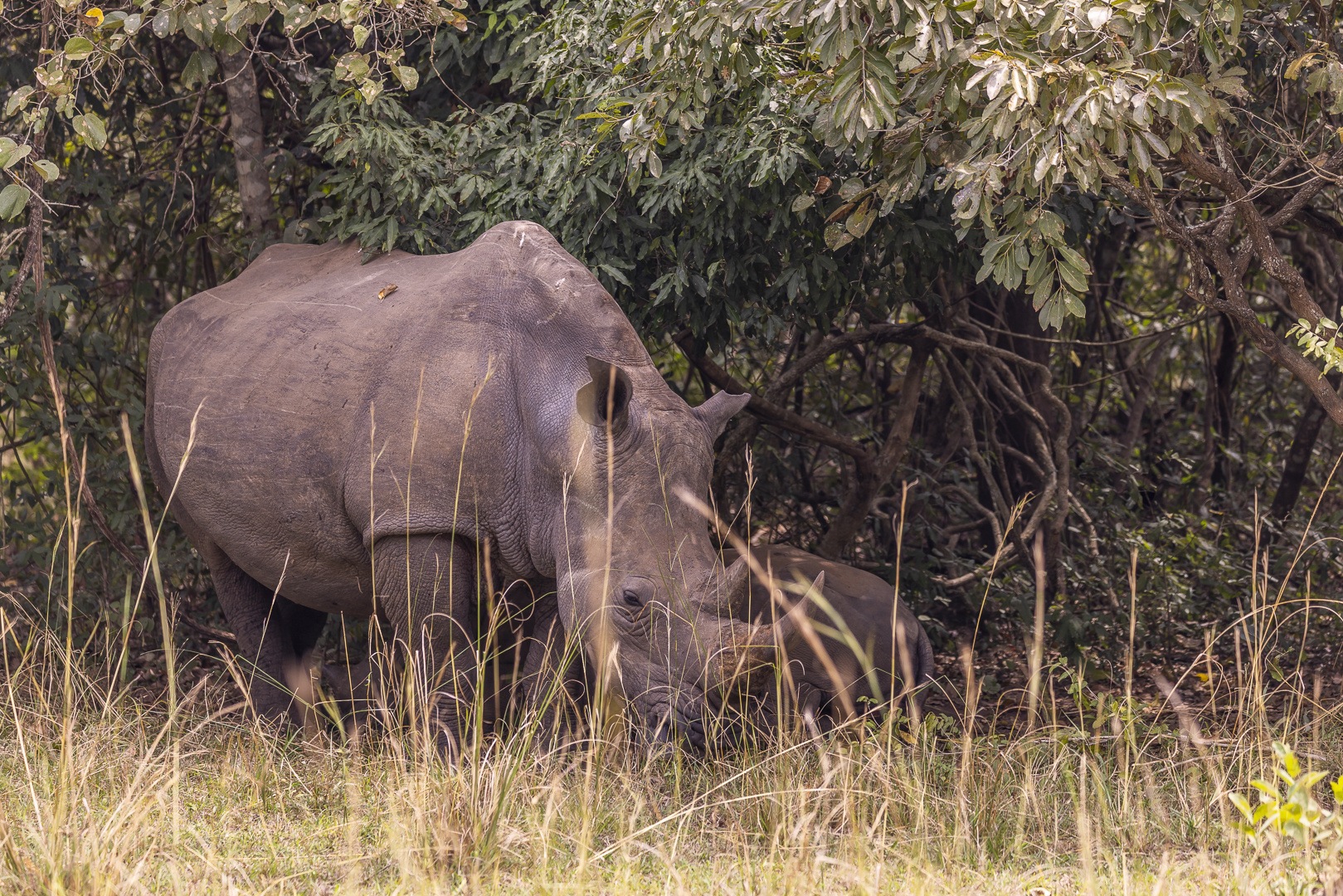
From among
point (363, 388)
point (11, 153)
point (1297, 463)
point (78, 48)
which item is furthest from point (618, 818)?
point (1297, 463)

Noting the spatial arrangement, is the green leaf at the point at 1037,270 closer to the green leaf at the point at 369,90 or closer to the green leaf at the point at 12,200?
the green leaf at the point at 369,90

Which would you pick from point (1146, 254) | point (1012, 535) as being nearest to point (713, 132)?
point (1012, 535)

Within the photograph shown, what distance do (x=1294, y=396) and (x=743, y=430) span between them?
4.92m

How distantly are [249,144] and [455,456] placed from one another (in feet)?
7.94

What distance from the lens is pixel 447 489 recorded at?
4785 millimetres

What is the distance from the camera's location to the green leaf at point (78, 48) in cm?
452

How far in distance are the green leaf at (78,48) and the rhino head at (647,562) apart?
2.04 m

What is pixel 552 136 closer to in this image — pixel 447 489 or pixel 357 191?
pixel 357 191

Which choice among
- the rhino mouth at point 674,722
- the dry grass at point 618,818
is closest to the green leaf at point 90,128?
the dry grass at point 618,818

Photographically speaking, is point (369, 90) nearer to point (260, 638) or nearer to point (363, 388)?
point (363, 388)

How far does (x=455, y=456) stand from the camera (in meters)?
4.76

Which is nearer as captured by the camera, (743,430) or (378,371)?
(378,371)

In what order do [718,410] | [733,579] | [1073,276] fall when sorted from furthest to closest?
[718,410], [733,579], [1073,276]

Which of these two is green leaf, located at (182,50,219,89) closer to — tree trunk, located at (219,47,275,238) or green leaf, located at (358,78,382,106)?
tree trunk, located at (219,47,275,238)
